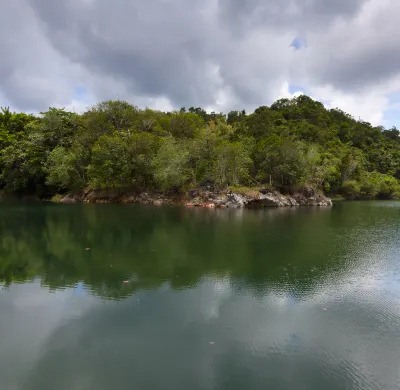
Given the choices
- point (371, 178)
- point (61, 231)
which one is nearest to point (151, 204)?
point (61, 231)

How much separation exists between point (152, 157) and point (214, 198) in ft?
33.9

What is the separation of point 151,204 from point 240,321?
1376 inches

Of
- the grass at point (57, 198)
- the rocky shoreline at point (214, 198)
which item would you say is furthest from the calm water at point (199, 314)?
the grass at point (57, 198)

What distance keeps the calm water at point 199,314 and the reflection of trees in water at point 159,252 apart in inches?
4.4

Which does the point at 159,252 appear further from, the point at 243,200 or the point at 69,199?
the point at 69,199

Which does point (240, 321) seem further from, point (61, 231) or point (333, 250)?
point (61, 231)

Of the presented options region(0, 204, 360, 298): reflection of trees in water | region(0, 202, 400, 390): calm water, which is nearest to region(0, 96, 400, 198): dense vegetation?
region(0, 204, 360, 298): reflection of trees in water

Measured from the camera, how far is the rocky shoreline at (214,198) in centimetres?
4166

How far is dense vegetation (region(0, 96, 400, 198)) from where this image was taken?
42750 mm

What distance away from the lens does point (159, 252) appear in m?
17.0

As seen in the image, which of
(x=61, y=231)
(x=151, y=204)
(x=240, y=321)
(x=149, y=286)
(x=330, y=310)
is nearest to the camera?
(x=240, y=321)

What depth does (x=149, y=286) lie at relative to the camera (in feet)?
39.5

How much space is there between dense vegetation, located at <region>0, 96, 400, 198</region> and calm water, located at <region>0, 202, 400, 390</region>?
2391 centimetres

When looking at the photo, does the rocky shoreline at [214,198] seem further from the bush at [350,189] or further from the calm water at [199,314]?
the calm water at [199,314]
